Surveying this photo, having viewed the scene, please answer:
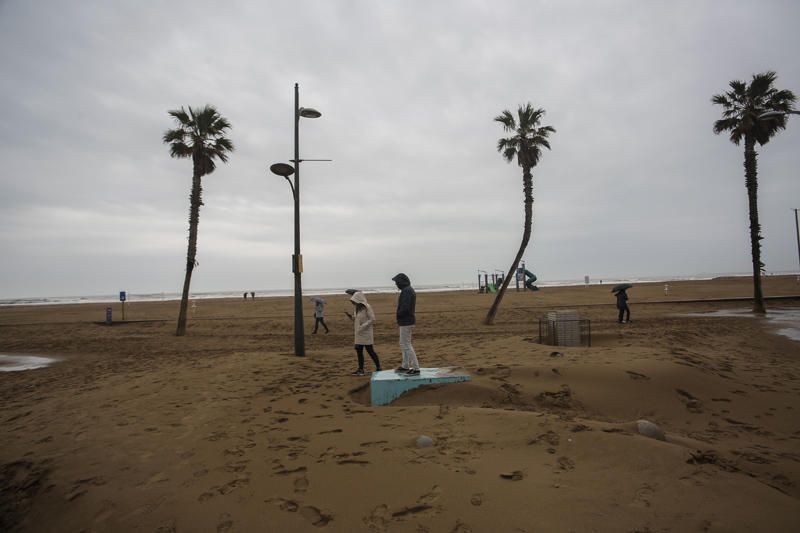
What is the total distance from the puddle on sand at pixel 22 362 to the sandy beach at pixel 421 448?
2626mm

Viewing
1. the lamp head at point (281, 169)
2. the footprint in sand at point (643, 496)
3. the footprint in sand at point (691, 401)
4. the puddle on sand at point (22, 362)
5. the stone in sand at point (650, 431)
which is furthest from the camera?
the puddle on sand at point (22, 362)

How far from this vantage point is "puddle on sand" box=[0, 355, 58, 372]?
12023 millimetres

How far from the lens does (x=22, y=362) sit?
1317 centimetres

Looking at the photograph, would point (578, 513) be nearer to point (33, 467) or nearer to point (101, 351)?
point (33, 467)

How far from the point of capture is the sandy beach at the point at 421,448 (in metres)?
3.56

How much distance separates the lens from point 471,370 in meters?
8.16

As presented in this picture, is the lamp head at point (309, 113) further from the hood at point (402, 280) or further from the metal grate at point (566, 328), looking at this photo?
the metal grate at point (566, 328)

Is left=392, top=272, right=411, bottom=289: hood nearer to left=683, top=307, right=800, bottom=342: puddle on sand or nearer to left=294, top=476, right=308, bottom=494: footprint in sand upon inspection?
left=294, top=476, right=308, bottom=494: footprint in sand

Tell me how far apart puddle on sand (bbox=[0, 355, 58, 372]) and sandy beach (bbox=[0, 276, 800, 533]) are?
2.63 metres

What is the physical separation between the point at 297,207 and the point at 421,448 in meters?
8.45

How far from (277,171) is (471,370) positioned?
7232 millimetres

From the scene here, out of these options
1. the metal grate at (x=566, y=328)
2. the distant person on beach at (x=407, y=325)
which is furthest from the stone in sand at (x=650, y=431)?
the metal grate at (x=566, y=328)

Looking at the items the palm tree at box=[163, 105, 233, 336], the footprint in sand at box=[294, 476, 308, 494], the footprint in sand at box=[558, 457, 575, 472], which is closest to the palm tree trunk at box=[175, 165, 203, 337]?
the palm tree at box=[163, 105, 233, 336]

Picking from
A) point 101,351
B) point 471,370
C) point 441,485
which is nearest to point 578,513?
point 441,485
